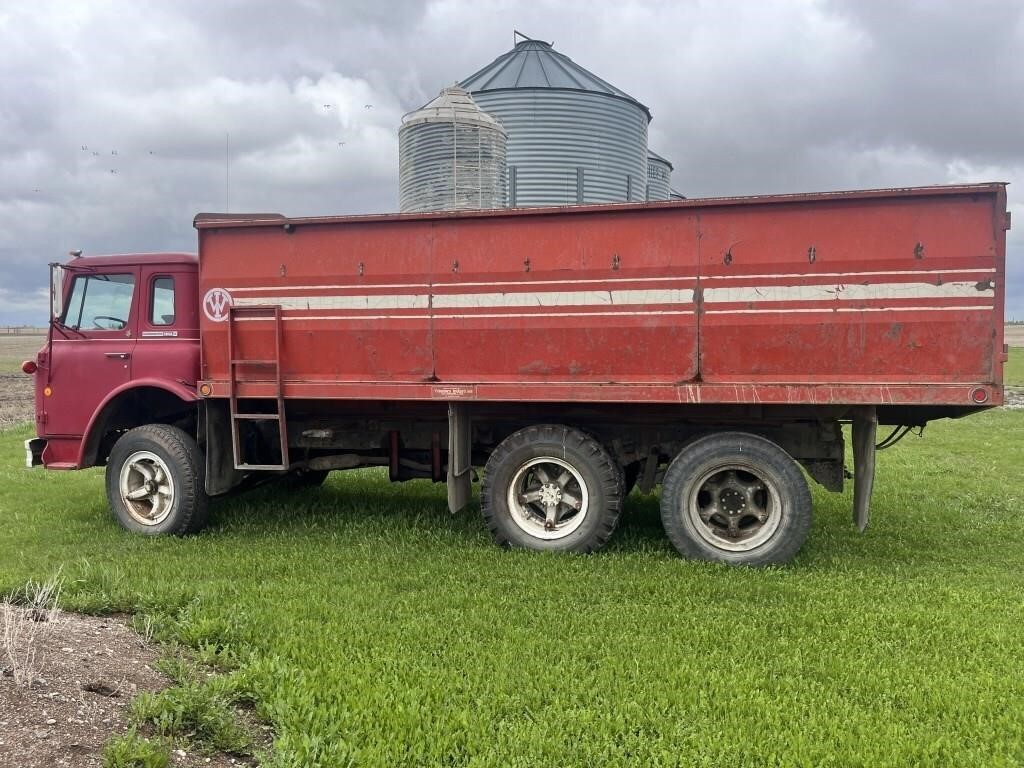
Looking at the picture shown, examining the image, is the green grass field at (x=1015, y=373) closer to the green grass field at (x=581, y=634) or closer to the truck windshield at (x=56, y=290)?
the green grass field at (x=581, y=634)

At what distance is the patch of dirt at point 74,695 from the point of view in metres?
3.05

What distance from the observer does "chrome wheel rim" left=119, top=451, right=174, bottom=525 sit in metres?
6.97

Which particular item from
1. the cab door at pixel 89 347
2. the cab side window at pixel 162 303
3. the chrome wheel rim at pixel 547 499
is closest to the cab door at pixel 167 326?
the cab side window at pixel 162 303

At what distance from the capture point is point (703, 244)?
5785mm

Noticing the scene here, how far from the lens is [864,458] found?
19.5ft

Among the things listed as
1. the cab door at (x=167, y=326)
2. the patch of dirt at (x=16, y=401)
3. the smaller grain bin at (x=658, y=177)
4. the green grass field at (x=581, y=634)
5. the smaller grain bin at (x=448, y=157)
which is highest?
the smaller grain bin at (x=658, y=177)

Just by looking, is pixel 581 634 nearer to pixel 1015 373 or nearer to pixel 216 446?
pixel 216 446

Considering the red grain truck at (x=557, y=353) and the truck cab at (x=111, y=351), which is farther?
the truck cab at (x=111, y=351)

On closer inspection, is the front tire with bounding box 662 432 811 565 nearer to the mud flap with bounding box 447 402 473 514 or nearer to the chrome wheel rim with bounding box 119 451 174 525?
the mud flap with bounding box 447 402 473 514

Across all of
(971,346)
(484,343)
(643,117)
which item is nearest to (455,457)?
(484,343)

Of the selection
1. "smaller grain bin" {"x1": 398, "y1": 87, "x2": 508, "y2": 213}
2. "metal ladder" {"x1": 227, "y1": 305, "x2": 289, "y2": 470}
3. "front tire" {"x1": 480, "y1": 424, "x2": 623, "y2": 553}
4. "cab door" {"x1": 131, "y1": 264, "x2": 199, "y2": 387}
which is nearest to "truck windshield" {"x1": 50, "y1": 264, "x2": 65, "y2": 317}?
"cab door" {"x1": 131, "y1": 264, "x2": 199, "y2": 387}

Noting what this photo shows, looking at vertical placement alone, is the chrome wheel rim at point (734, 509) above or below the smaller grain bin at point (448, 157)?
below

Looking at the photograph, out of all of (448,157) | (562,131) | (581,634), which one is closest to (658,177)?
(562,131)

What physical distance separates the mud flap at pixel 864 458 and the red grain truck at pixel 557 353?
17 millimetres
